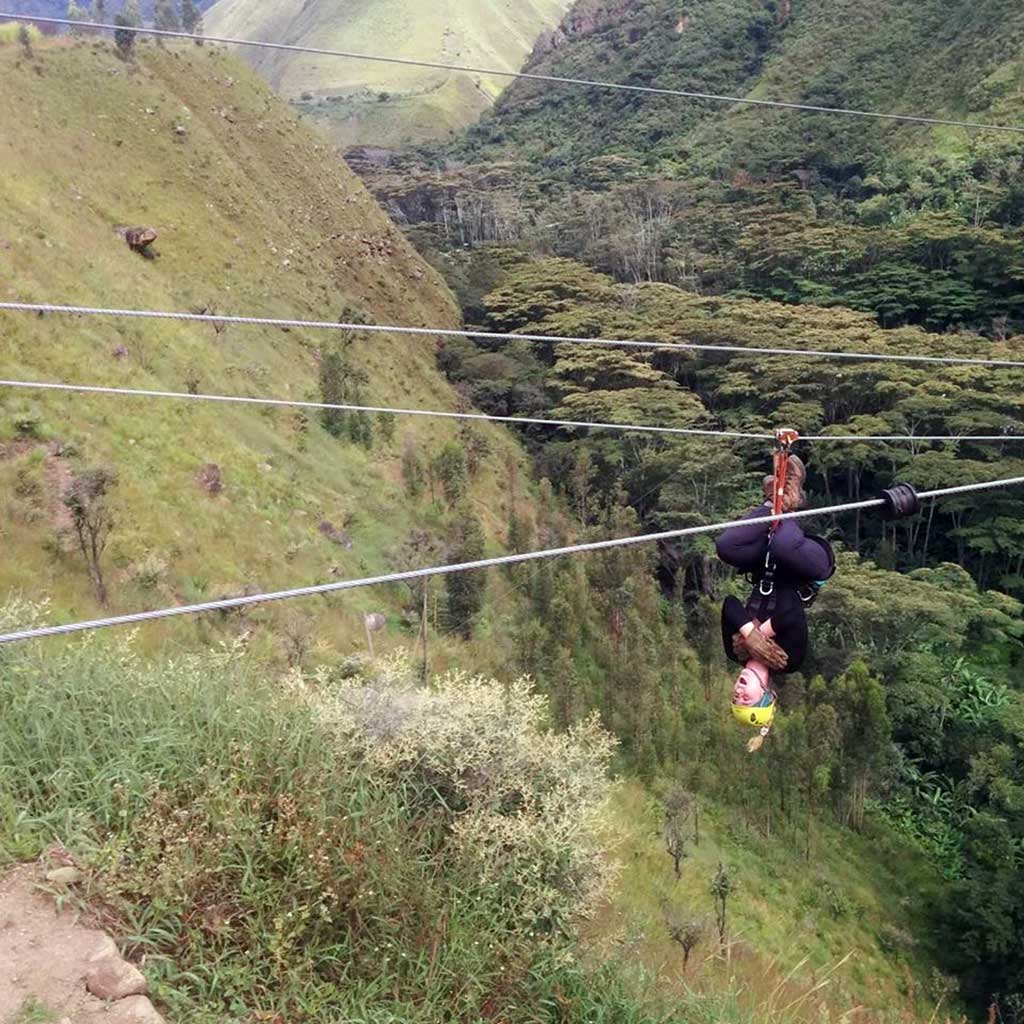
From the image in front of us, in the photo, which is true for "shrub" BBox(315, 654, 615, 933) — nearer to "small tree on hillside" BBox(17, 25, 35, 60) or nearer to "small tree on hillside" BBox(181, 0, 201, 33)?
"small tree on hillside" BBox(17, 25, 35, 60)

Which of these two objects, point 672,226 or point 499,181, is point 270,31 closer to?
point 499,181

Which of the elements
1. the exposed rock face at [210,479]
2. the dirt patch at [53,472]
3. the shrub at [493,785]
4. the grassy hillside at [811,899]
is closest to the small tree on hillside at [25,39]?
the exposed rock face at [210,479]

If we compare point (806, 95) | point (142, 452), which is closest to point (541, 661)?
point (142, 452)

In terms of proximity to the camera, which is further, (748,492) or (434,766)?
(748,492)

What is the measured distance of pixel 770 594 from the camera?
119 inches

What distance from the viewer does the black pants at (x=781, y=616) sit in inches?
119

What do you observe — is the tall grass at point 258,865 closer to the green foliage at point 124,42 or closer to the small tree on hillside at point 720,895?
the small tree on hillside at point 720,895

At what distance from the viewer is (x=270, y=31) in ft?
495

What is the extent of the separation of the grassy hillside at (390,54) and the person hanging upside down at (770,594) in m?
98.7

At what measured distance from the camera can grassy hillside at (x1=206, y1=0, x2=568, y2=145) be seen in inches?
3821

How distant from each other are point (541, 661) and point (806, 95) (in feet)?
177

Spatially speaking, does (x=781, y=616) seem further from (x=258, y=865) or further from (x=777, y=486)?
(x=258, y=865)

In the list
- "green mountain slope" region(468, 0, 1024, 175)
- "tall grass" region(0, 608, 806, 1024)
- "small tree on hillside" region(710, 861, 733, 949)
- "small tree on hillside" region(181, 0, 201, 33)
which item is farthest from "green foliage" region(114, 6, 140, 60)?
"small tree on hillside" region(710, 861, 733, 949)

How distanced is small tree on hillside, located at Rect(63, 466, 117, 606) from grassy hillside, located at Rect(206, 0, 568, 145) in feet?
298
